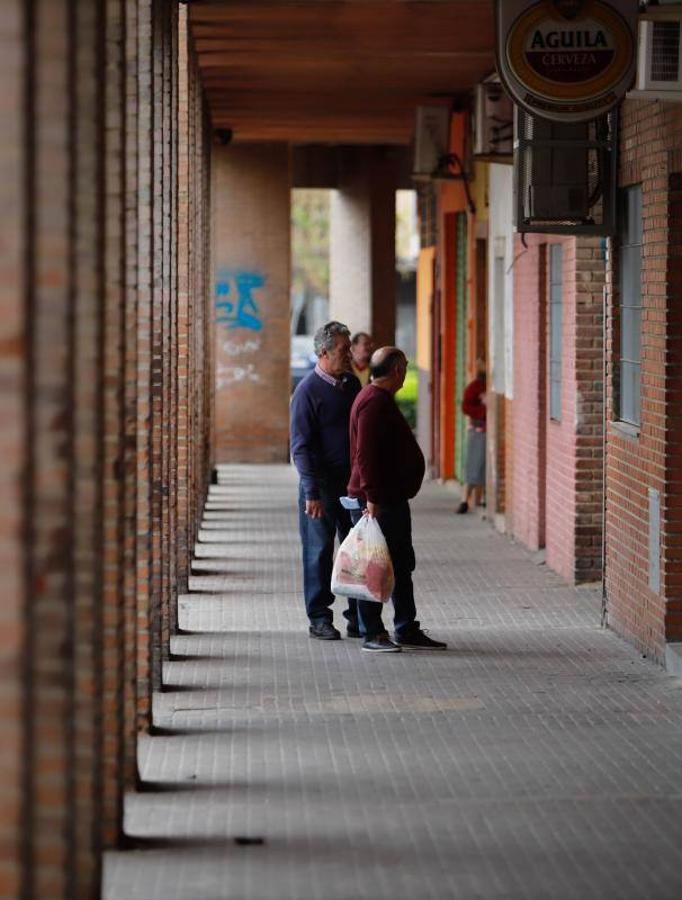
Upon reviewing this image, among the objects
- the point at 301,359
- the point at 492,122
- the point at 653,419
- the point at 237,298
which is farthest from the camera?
the point at 301,359

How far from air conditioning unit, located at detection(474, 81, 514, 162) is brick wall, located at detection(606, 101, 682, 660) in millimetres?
4733

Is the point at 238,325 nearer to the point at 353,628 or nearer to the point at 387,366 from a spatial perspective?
the point at 353,628

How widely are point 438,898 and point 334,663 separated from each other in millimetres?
4687

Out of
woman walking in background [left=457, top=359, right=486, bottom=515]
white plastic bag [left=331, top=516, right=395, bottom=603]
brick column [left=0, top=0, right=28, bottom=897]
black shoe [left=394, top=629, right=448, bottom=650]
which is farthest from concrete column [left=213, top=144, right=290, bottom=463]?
brick column [left=0, top=0, right=28, bottom=897]

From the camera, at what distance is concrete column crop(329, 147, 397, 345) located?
32.4m

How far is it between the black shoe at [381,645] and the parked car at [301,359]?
98.4 feet

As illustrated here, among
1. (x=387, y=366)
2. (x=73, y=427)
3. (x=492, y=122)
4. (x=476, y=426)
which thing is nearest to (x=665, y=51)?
(x=387, y=366)

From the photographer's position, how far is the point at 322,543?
473 inches

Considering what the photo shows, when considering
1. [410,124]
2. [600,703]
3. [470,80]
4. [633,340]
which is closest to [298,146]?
[410,124]

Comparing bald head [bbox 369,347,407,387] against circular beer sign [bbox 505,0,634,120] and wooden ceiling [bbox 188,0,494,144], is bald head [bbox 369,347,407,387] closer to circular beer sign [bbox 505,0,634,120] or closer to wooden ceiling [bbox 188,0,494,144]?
circular beer sign [bbox 505,0,634,120]

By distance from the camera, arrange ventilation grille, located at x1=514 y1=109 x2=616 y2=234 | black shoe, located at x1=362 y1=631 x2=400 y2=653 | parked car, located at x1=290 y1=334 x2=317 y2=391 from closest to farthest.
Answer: black shoe, located at x1=362 y1=631 x2=400 y2=653
ventilation grille, located at x1=514 y1=109 x2=616 y2=234
parked car, located at x1=290 y1=334 x2=317 y2=391

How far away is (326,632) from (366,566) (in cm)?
103

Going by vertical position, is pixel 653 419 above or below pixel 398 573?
above

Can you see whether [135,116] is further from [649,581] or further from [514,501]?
[514,501]
